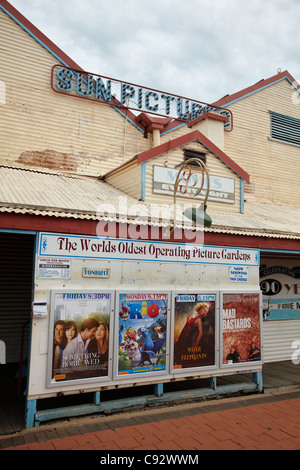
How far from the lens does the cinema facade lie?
Answer: 5848mm

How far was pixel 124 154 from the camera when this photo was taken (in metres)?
11.4

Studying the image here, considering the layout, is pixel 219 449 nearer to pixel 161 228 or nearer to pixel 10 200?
pixel 161 228

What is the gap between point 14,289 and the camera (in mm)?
9359

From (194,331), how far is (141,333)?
1.16m

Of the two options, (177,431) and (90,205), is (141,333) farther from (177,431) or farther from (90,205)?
(90,205)

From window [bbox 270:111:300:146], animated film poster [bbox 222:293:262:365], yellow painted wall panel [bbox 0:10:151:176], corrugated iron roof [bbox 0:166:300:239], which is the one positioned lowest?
animated film poster [bbox 222:293:262:365]

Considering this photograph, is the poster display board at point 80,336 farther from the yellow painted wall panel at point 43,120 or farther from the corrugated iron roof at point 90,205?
the yellow painted wall panel at point 43,120

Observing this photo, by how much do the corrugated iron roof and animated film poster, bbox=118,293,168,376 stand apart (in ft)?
4.72

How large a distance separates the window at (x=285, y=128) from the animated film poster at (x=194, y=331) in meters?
9.62

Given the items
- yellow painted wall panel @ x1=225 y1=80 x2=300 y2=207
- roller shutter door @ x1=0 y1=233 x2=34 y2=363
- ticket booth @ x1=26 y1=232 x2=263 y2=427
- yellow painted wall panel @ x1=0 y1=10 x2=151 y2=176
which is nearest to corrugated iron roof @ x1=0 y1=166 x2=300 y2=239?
ticket booth @ x1=26 y1=232 x2=263 y2=427

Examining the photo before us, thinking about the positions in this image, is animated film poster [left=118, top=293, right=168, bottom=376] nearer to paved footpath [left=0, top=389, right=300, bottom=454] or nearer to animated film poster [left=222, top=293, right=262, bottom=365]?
paved footpath [left=0, top=389, right=300, bottom=454]

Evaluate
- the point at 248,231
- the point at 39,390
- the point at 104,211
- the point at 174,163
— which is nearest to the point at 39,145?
the point at 174,163

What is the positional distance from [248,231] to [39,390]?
16.7 ft

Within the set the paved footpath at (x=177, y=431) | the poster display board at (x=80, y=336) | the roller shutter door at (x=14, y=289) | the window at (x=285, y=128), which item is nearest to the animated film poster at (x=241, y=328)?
the paved footpath at (x=177, y=431)
